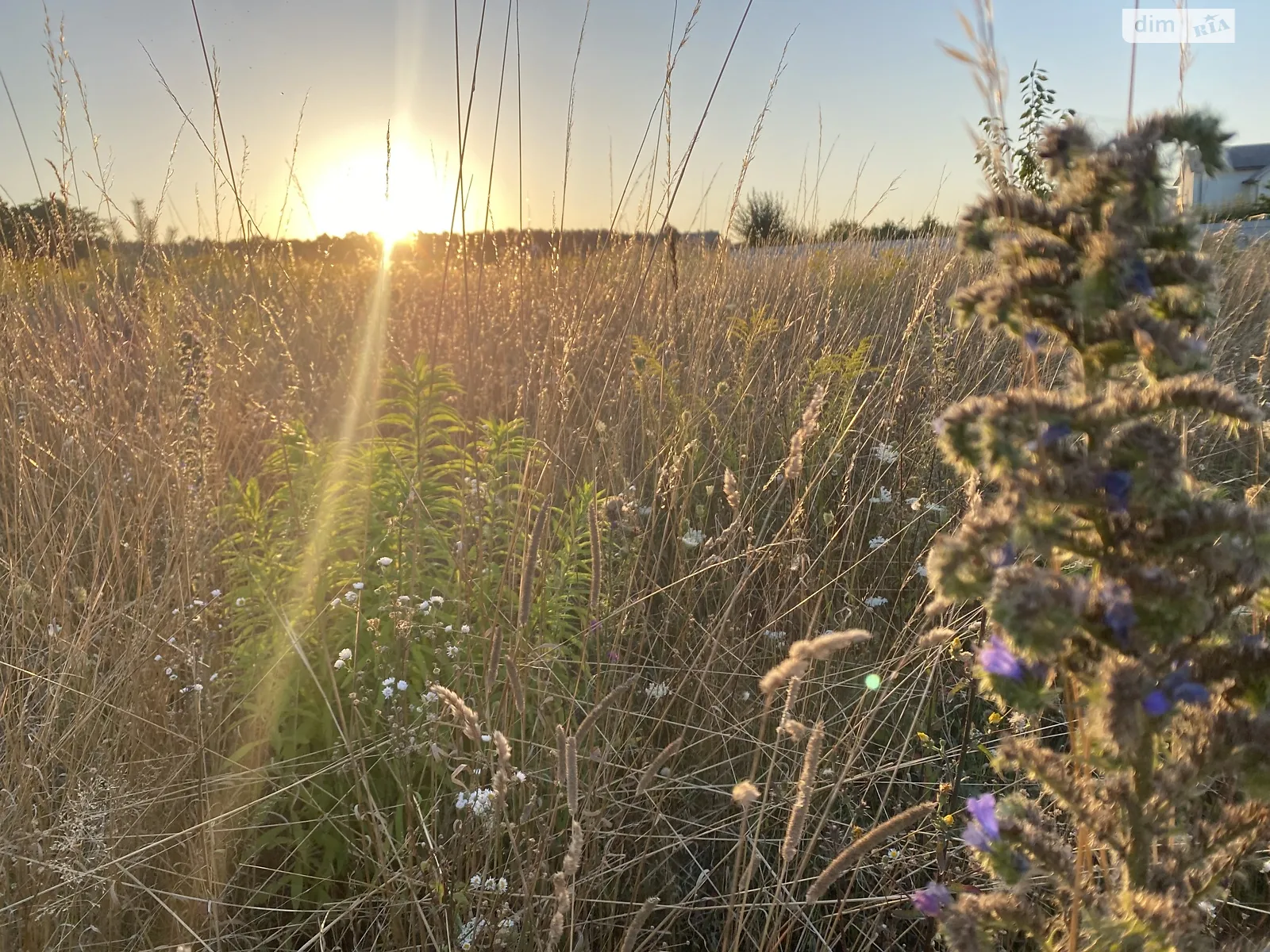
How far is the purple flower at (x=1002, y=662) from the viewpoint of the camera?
648 millimetres

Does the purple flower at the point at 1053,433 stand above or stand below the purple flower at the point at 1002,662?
above

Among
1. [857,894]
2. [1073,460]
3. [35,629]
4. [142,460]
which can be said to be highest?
[1073,460]

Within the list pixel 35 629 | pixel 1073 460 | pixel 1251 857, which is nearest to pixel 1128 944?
pixel 1251 857

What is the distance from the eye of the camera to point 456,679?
5.28 feet

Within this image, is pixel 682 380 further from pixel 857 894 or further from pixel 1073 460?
pixel 1073 460

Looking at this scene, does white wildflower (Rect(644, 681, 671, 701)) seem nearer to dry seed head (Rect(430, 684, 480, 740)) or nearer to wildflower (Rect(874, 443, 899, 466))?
dry seed head (Rect(430, 684, 480, 740))

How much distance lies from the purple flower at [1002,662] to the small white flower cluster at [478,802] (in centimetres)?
84

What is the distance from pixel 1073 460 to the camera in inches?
24.8

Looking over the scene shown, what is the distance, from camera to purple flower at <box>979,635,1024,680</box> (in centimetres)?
65

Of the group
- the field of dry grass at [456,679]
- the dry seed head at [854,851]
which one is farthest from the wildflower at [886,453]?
the dry seed head at [854,851]

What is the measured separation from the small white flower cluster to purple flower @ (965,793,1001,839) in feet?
2.45

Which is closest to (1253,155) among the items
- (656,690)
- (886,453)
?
(886,453)

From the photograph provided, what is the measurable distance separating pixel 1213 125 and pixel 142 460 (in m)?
2.58

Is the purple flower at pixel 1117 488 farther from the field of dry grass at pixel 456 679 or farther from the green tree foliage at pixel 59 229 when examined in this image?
the green tree foliage at pixel 59 229
